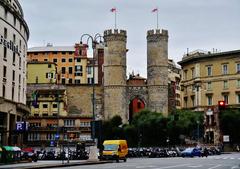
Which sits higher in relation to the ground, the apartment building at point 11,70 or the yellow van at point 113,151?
the apartment building at point 11,70

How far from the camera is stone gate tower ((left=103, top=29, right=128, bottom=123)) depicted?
12306 centimetres

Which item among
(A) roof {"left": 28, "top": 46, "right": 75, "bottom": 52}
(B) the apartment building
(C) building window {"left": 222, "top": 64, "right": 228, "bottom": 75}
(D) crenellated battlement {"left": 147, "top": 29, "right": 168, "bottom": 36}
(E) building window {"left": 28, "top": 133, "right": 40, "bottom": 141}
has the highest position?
(D) crenellated battlement {"left": 147, "top": 29, "right": 168, "bottom": 36}

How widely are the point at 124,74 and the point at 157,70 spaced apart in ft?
26.2

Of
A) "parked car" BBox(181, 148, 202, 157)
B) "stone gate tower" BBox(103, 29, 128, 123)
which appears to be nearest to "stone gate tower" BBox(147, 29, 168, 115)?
"stone gate tower" BBox(103, 29, 128, 123)

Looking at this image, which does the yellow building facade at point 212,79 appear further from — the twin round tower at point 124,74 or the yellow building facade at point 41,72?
the yellow building facade at point 41,72

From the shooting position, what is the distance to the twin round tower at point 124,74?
123750 mm

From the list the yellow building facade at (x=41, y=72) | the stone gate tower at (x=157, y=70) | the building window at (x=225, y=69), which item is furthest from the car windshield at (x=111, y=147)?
the yellow building facade at (x=41, y=72)

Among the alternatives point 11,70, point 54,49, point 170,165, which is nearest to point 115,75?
point 54,49

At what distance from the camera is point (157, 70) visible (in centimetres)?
12800

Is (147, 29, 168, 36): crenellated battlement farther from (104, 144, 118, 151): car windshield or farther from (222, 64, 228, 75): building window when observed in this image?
(104, 144, 118, 151): car windshield

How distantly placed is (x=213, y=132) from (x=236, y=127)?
740 centimetres

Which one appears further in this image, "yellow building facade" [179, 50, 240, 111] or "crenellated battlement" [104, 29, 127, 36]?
"crenellated battlement" [104, 29, 127, 36]

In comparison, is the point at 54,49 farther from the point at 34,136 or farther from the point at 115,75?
the point at 34,136

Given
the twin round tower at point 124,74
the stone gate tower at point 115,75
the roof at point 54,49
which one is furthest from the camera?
the roof at point 54,49
